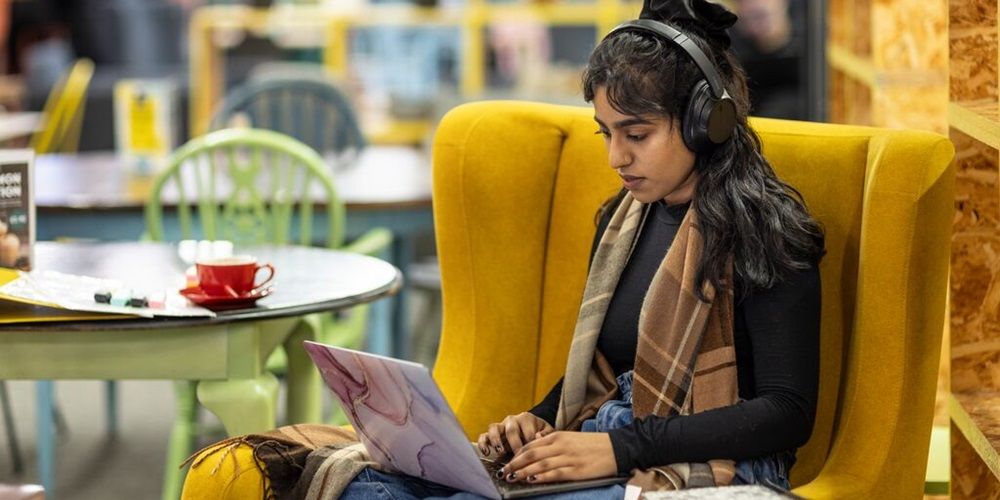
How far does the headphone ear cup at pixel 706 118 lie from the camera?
181cm

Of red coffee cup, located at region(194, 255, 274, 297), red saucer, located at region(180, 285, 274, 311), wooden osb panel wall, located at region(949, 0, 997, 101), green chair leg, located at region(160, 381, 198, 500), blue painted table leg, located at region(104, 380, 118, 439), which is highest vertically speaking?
wooden osb panel wall, located at region(949, 0, 997, 101)

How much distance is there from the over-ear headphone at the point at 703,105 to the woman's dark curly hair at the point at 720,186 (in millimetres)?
15

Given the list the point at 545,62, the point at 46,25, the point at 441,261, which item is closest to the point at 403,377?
the point at 441,261

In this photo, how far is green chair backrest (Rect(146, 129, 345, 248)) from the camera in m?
3.41

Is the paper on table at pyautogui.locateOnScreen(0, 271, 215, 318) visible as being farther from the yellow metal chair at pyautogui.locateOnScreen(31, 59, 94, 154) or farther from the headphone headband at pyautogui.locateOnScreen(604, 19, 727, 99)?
the yellow metal chair at pyautogui.locateOnScreen(31, 59, 94, 154)

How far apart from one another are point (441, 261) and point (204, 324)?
369 mm

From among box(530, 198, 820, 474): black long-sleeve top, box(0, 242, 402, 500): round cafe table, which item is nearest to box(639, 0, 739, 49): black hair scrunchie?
box(530, 198, 820, 474): black long-sleeve top

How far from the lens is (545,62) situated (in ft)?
22.2

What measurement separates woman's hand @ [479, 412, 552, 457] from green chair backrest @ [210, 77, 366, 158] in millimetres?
2662

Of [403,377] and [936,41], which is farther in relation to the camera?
[936,41]

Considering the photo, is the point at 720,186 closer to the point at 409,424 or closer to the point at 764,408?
the point at 764,408

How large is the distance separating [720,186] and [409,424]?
19.2 inches

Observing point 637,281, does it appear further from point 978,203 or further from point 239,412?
point 239,412

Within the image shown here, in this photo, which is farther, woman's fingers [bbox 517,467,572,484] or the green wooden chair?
the green wooden chair
